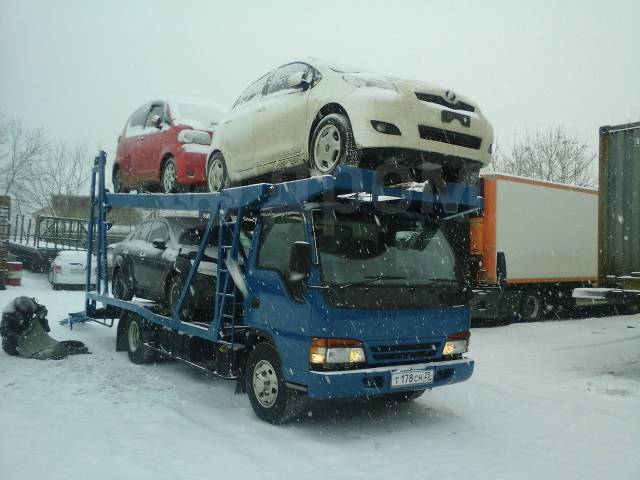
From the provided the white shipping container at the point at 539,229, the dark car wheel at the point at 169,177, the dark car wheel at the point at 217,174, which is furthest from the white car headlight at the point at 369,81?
the white shipping container at the point at 539,229

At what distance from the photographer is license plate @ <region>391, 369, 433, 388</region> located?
4.90m

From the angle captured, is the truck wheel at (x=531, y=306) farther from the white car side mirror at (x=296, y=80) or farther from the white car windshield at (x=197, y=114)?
the white car side mirror at (x=296, y=80)

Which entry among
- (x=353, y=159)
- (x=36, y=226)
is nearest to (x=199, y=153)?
(x=353, y=159)

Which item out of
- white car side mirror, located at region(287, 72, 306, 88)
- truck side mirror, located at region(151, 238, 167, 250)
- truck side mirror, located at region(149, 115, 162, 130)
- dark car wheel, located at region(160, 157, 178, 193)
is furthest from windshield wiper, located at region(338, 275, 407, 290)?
truck side mirror, located at region(149, 115, 162, 130)

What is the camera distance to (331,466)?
4.44 metres

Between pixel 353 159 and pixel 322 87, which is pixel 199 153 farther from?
pixel 353 159

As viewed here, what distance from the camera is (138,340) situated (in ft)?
26.2

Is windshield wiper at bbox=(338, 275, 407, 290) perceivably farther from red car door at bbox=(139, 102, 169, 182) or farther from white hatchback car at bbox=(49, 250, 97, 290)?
white hatchback car at bbox=(49, 250, 97, 290)

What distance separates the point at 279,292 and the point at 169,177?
3.89 m

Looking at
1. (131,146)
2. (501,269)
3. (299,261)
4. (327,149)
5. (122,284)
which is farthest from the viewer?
(501,269)

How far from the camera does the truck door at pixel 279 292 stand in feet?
16.1

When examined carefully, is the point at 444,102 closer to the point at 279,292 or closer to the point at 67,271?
the point at 279,292

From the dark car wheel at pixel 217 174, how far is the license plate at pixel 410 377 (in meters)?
3.40

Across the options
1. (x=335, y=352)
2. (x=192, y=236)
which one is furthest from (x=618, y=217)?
(x=192, y=236)
